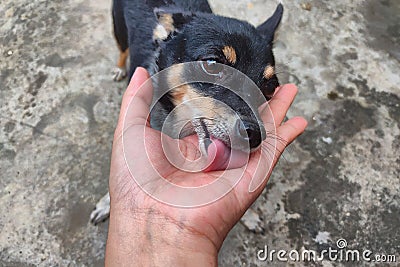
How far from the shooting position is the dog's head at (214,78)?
2.35 metres

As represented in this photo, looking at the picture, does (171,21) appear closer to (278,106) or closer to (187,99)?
(187,99)

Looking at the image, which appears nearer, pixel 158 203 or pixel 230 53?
pixel 158 203

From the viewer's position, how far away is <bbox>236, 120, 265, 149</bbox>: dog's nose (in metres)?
2.19

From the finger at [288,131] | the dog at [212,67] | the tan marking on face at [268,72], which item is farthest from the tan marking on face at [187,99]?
the finger at [288,131]

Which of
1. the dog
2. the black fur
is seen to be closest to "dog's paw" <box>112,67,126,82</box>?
the black fur

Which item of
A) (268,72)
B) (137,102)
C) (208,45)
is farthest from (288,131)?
(137,102)

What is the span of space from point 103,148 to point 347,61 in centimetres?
248

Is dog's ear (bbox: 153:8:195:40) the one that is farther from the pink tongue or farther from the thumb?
the pink tongue

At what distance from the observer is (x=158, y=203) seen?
2174mm

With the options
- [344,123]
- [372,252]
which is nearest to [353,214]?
[372,252]

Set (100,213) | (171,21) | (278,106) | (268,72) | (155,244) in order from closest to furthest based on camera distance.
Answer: (155,244) → (268,72) → (171,21) → (278,106) → (100,213)

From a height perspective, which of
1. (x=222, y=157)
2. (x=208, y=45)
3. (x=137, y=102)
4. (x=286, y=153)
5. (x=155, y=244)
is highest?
(x=208, y=45)

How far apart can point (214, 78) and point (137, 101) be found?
1.53 ft

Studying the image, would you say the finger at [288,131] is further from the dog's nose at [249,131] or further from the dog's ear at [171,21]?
the dog's ear at [171,21]
